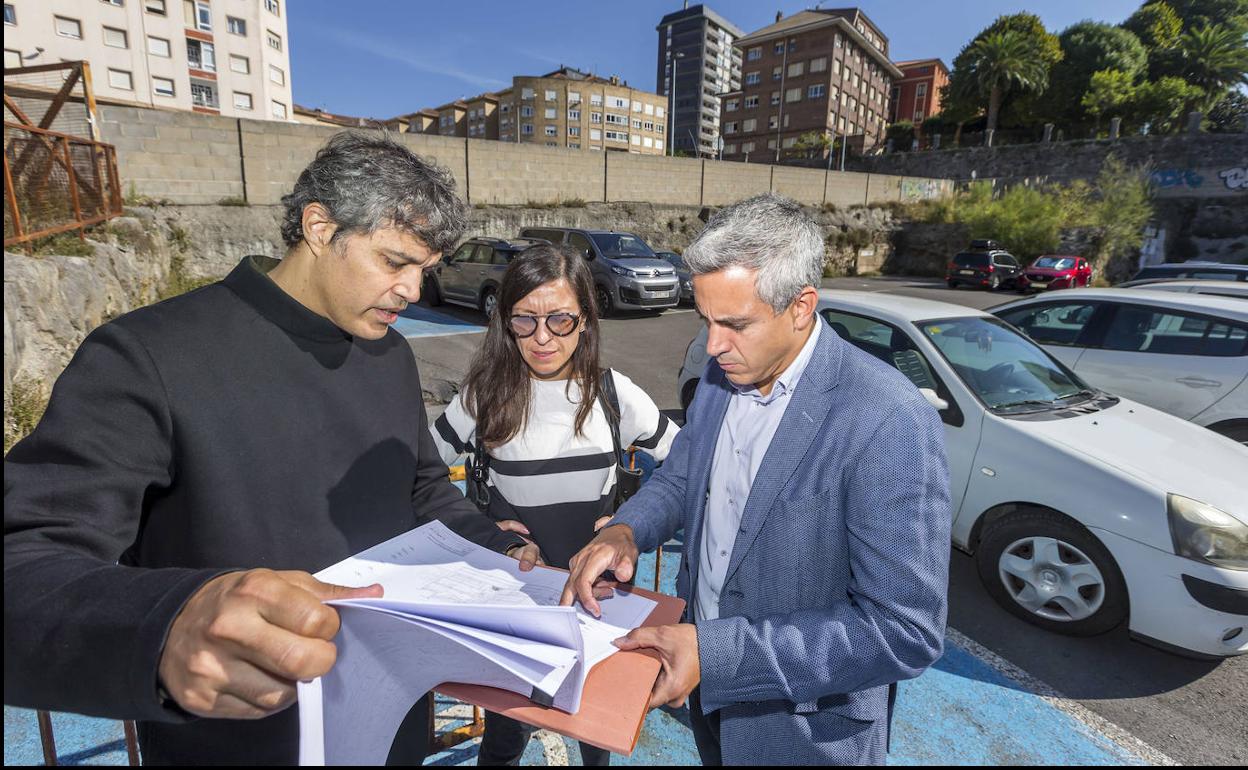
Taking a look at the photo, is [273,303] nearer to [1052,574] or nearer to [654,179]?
[1052,574]

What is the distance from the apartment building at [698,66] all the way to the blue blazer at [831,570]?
382 feet

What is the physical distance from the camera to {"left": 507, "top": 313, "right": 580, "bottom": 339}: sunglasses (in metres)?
2.59

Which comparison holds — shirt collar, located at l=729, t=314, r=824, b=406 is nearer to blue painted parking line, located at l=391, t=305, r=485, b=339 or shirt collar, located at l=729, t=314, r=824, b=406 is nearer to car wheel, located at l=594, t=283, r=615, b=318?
blue painted parking line, located at l=391, t=305, r=485, b=339

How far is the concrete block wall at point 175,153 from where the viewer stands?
13016 millimetres

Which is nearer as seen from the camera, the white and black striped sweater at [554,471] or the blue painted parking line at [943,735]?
the white and black striped sweater at [554,471]

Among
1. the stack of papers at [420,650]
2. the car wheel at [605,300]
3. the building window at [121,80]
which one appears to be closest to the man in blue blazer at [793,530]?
the stack of papers at [420,650]

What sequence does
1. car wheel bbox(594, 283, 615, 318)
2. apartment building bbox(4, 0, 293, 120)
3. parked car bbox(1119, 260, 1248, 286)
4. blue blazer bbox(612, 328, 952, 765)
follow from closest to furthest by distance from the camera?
blue blazer bbox(612, 328, 952, 765)
parked car bbox(1119, 260, 1248, 286)
car wheel bbox(594, 283, 615, 318)
apartment building bbox(4, 0, 293, 120)

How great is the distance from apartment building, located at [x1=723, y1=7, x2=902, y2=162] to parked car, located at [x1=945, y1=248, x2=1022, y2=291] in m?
36.4

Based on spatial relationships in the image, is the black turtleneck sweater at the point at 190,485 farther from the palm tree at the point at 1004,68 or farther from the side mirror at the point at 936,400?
the palm tree at the point at 1004,68

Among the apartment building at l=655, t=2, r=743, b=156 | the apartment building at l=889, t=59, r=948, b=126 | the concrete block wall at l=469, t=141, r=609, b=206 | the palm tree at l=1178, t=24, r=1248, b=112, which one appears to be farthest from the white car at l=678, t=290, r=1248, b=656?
the apartment building at l=655, t=2, r=743, b=156

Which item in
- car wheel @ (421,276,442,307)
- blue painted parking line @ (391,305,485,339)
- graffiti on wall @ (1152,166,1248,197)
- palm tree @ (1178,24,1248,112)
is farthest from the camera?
palm tree @ (1178,24,1248,112)

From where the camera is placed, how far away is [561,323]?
260 centimetres

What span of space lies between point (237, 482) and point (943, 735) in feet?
10.4

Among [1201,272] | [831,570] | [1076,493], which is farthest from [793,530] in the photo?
[1201,272]
